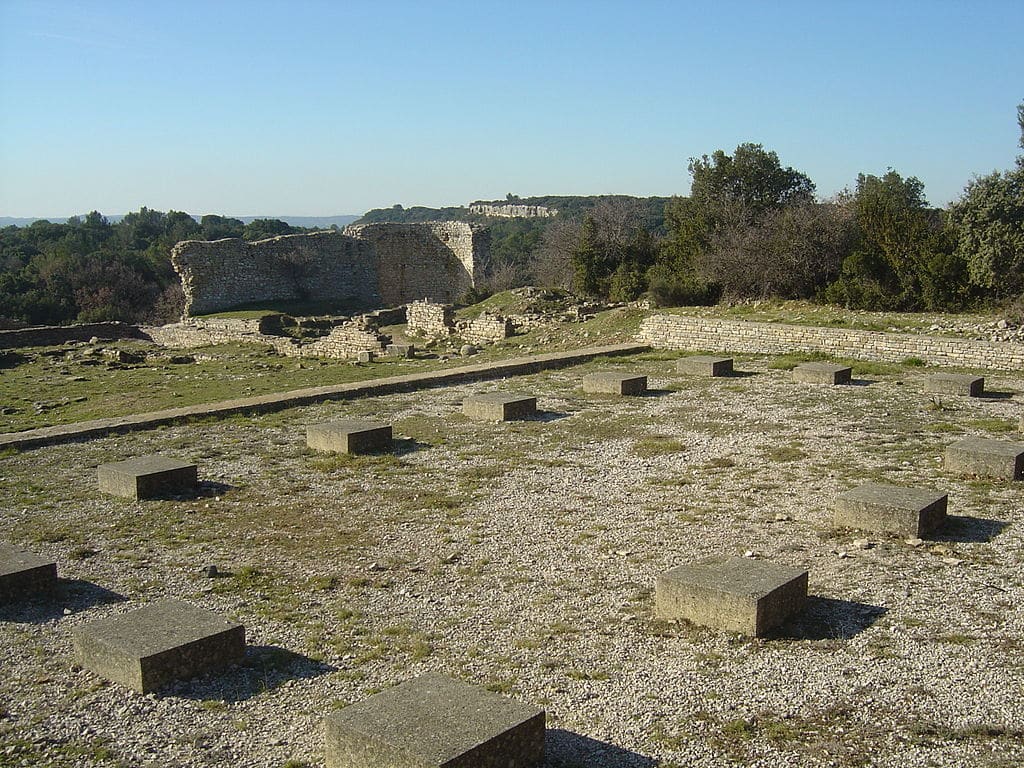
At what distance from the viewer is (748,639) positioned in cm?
517

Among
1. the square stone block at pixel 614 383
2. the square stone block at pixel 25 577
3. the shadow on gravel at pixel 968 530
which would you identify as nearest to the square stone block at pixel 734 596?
the shadow on gravel at pixel 968 530

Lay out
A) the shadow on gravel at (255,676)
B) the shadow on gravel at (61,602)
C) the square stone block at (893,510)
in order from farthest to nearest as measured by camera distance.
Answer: the square stone block at (893,510) → the shadow on gravel at (61,602) → the shadow on gravel at (255,676)

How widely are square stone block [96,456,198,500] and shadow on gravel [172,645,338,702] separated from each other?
11.5ft

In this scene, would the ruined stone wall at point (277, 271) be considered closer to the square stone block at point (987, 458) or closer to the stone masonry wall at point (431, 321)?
the stone masonry wall at point (431, 321)

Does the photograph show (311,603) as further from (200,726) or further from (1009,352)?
(1009,352)

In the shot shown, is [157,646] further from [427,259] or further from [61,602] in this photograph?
[427,259]

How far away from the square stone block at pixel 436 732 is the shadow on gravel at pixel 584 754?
0.34 feet

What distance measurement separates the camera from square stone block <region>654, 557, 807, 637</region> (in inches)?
205

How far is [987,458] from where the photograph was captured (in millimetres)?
8281

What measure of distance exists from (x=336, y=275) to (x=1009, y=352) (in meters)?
28.8

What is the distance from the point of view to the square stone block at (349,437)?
382 inches

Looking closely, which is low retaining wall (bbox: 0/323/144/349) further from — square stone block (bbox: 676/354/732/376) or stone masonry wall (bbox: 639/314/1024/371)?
square stone block (bbox: 676/354/732/376)

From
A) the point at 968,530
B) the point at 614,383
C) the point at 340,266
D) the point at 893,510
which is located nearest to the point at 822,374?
the point at 614,383

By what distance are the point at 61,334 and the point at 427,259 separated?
17266 mm
